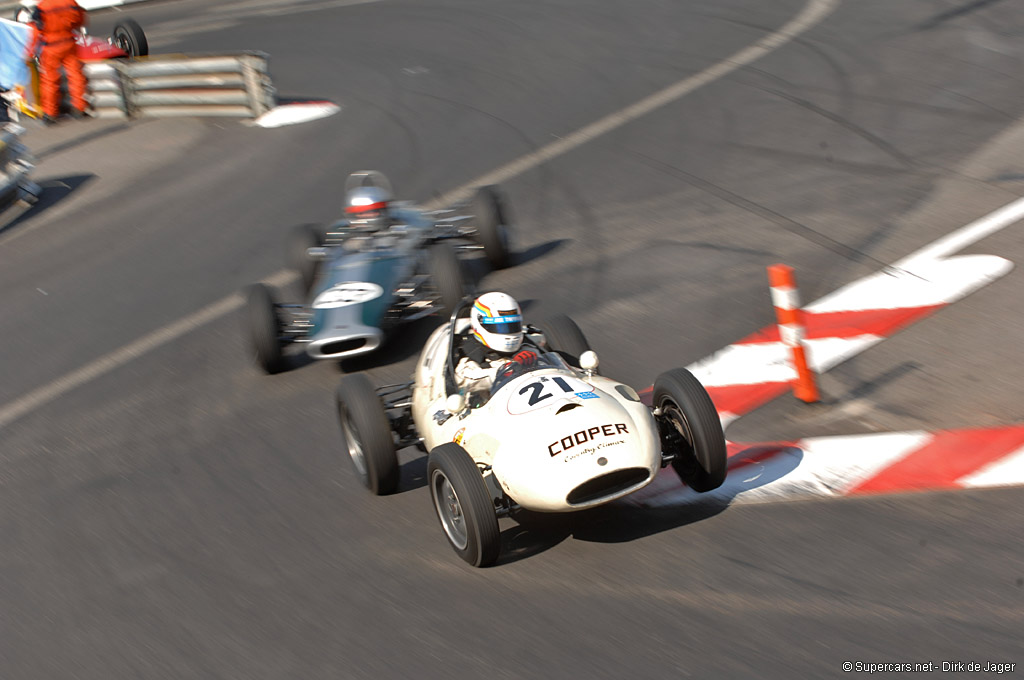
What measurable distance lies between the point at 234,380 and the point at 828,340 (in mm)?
5123

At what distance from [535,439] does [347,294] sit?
382cm

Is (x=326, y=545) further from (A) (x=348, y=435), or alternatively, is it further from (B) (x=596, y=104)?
(B) (x=596, y=104)

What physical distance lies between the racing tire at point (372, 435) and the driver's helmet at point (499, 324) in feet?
2.81

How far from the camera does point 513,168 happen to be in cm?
1453

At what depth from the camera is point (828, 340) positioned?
9039mm

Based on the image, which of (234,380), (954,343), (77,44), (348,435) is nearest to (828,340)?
(954,343)

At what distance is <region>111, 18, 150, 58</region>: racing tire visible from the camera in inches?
747

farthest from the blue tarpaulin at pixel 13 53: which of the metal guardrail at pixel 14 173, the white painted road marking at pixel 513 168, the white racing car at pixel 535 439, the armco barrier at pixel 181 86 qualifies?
the white racing car at pixel 535 439

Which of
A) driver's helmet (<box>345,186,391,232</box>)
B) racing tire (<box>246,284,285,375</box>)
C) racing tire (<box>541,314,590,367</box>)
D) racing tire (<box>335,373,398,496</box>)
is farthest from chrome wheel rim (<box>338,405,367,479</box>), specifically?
driver's helmet (<box>345,186,391,232</box>)

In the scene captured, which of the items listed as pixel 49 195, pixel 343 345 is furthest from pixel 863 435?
pixel 49 195

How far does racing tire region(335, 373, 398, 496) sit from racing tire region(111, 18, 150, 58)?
1359cm

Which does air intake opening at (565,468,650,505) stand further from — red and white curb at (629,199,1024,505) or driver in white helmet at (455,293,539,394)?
driver in white helmet at (455,293,539,394)

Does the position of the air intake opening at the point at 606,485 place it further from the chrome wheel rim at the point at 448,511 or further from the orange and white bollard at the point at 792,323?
the orange and white bollard at the point at 792,323

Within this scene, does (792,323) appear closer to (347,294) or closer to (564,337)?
(564,337)
